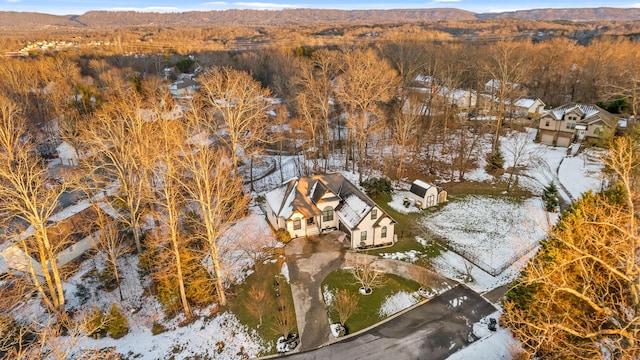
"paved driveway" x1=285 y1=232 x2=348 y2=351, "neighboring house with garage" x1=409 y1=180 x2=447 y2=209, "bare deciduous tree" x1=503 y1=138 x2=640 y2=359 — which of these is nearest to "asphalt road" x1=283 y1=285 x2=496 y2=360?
"paved driveway" x1=285 y1=232 x2=348 y2=351

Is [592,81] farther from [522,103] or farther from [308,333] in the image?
[308,333]

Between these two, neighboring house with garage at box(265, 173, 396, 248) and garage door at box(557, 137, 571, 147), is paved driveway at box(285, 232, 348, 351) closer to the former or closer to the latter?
neighboring house with garage at box(265, 173, 396, 248)

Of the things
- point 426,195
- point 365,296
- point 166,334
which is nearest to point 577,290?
point 365,296

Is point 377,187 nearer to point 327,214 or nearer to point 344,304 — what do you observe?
point 327,214

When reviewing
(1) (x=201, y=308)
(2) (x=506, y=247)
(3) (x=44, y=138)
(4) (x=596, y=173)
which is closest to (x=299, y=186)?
(1) (x=201, y=308)

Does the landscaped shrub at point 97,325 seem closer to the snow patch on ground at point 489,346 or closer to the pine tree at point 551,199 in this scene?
the snow patch on ground at point 489,346

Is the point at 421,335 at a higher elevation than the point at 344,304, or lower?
lower

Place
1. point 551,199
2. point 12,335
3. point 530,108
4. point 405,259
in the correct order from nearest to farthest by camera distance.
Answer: point 12,335, point 405,259, point 551,199, point 530,108
